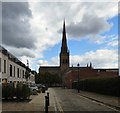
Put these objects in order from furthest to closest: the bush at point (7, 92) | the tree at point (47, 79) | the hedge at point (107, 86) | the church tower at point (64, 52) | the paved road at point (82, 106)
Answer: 1. the church tower at point (64, 52)
2. the tree at point (47, 79)
3. the hedge at point (107, 86)
4. the bush at point (7, 92)
5. the paved road at point (82, 106)

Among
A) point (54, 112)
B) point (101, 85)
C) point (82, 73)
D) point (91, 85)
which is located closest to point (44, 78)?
point (82, 73)

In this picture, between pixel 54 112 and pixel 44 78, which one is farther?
pixel 44 78

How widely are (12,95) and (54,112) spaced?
1129cm

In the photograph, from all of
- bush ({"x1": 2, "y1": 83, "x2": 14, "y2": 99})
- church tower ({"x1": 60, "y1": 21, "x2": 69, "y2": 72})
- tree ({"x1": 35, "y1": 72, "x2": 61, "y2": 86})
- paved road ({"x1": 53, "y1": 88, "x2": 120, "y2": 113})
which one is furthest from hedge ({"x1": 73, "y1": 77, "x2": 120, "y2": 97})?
church tower ({"x1": 60, "y1": 21, "x2": 69, "y2": 72})

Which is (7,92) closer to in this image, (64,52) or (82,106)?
(82,106)

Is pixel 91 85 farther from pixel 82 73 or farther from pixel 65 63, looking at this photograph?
pixel 65 63

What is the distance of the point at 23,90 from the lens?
96.7 ft

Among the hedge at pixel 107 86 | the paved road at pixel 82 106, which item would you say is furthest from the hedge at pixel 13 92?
the hedge at pixel 107 86

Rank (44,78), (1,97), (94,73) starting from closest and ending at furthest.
Answer: (1,97)
(94,73)
(44,78)

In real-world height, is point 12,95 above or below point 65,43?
below

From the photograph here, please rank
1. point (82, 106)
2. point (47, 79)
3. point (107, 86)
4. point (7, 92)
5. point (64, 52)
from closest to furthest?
1. point (82, 106)
2. point (7, 92)
3. point (107, 86)
4. point (47, 79)
5. point (64, 52)

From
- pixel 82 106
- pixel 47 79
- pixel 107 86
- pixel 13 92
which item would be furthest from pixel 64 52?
pixel 82 106

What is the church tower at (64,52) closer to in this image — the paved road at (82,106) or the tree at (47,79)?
the tree at (47,79)

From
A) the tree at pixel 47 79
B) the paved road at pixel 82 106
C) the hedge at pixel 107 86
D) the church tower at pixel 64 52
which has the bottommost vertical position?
the tree at pixel 47 79
